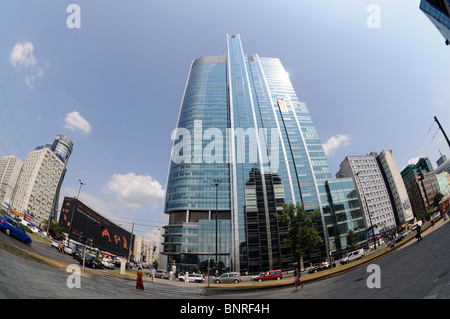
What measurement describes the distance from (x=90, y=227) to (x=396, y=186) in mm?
160431

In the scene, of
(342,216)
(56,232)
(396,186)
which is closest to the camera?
(56,232)

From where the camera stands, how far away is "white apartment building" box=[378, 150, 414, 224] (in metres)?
97.1

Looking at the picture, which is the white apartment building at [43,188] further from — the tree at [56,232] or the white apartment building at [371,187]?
the white apartment building at [371,187]

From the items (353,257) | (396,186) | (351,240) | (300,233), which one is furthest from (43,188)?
(396,186)

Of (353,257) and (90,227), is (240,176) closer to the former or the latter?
(353,257)

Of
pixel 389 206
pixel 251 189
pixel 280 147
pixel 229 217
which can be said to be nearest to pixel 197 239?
pixel 229 217

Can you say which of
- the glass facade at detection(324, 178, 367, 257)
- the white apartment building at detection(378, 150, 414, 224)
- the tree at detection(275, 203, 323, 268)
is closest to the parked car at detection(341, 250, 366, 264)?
the tree at detection(275, 203, 323, 268)

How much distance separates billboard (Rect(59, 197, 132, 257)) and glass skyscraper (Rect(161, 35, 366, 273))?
97.3 ft

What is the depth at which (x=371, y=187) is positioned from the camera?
100 meters

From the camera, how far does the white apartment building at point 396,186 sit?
97125 mm

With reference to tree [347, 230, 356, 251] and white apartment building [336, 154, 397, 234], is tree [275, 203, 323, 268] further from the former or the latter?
white apartment building [336, 154, 397, 234]

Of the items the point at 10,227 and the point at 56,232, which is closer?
the point at 10,227
